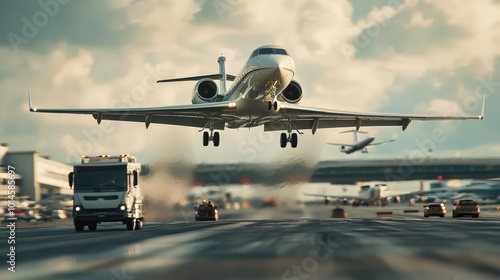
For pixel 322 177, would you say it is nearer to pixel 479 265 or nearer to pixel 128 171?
pixel 128 171

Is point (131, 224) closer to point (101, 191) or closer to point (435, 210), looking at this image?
point (101, 191)

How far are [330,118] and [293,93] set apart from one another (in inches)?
185

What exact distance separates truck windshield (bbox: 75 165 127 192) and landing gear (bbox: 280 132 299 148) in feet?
50.4

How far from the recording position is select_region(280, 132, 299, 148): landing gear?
48872mm

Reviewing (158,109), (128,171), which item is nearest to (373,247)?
(128,171)

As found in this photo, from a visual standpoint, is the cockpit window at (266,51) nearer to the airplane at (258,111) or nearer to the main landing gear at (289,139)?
the airplane at (258,111)

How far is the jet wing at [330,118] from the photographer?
45006 millimetres

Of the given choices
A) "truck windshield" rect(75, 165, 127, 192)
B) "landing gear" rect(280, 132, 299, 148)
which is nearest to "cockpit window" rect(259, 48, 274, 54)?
"landing gear" rect(280, 132, 299, 148)

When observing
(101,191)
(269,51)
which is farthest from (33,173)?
(269,51)

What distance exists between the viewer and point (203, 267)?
16.1 metres

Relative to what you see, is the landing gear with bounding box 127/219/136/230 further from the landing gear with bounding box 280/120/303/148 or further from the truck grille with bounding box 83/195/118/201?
the landing gear with bounding box 280/120/303/148

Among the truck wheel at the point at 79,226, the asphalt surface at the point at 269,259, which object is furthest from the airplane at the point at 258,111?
the asphalt surface at the point at 269,259

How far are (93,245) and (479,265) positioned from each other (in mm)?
13647

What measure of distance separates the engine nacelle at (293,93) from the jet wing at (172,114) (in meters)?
3.74
